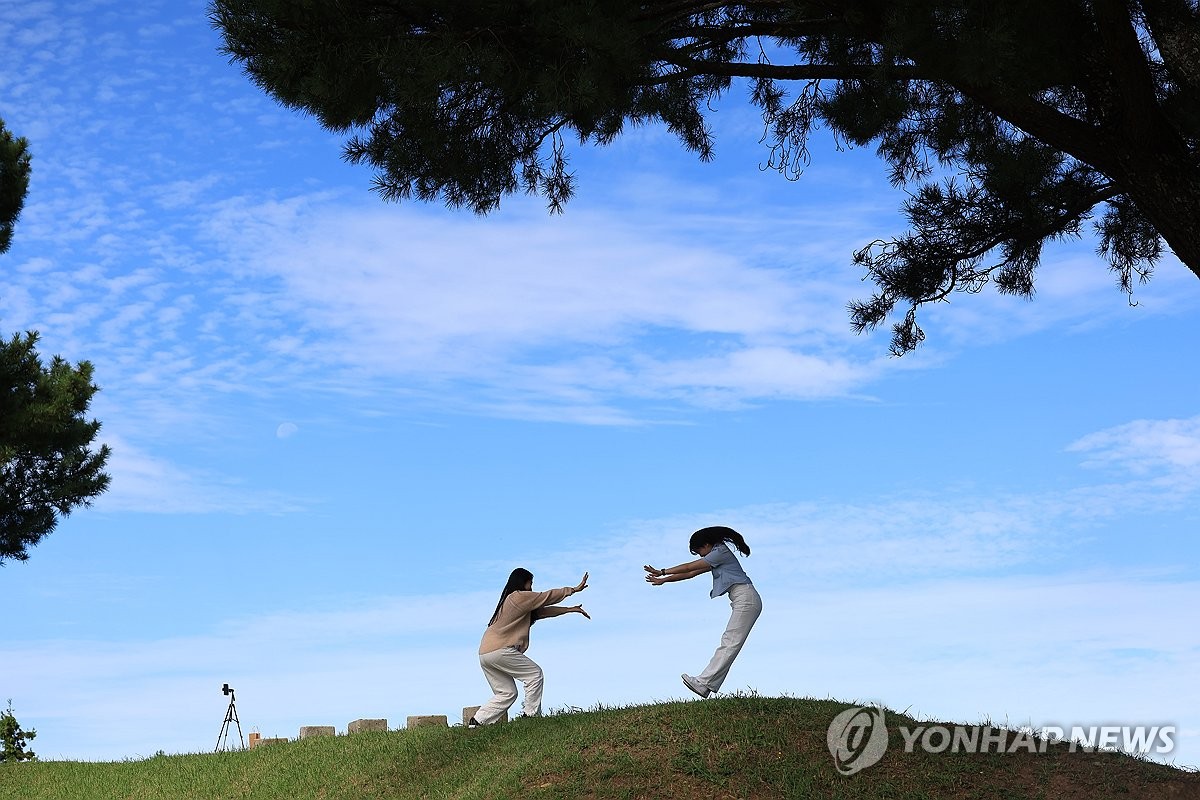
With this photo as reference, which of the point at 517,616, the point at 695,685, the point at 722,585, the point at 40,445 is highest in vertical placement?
the point at 40,445

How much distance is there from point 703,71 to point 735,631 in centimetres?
576

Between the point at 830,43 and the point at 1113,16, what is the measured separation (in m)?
3.37

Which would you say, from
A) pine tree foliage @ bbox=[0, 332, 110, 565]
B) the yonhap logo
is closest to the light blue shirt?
the yonhap logo

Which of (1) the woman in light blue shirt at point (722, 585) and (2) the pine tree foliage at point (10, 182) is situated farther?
(2) the pine tree foliage at point (10, 182)

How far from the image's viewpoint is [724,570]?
11.6 m

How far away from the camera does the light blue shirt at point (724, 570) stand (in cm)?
1151

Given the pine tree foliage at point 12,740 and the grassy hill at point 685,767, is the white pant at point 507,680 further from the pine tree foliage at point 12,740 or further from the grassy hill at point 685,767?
the pine tree foliage at point 12,740

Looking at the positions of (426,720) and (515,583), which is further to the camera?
(426,720)


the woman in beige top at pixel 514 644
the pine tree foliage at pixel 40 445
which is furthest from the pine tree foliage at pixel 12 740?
the woman in beige top at pixel 514 644

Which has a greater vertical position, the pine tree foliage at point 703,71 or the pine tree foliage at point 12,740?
the pine tree foliage at point 703,71

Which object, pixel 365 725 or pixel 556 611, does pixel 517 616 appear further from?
pixel 365 725

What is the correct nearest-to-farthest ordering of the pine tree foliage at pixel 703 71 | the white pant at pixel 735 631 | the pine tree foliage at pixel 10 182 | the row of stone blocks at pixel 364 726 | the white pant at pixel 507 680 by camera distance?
1. the pine tree foliage at pixel 703 71
2. the white pant at pixel 735 631
3. the white pant at pixel 507 680
4. the row of stone blocks at pixel 364 726
5. the pine tree foliage at pixel 10 182

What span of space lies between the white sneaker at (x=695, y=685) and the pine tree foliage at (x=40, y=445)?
12.5 meters

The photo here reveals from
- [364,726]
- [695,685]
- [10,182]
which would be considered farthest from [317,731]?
[10,182]
